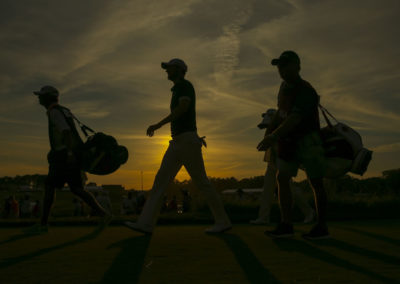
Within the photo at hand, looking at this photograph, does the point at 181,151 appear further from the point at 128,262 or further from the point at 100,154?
the point at 128,262

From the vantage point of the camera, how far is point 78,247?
5.06 metres

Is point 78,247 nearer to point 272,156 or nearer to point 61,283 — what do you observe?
point 61,283

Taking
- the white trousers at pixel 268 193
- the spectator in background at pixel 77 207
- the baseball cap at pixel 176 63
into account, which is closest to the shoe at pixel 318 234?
the baseball cap at pixel 176 63

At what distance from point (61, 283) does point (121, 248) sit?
1795 mm

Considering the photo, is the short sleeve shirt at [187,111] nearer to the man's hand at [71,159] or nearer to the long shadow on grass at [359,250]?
the man's hand at [71,159]

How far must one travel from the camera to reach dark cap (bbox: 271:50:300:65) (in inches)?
227

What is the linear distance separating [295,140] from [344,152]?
564mm

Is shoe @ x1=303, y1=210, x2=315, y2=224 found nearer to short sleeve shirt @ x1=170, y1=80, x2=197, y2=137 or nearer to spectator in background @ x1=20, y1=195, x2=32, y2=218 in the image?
short sleeve shirt @ x1=170, y1=80, x2=197, y2=137

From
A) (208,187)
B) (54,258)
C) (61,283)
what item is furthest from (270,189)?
(61,283)

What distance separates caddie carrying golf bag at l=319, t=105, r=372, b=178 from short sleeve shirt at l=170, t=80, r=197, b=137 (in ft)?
5.78

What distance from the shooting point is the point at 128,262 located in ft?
13.1

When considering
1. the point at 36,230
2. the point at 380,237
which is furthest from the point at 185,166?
the point at 380,237

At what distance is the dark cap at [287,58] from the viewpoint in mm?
5766

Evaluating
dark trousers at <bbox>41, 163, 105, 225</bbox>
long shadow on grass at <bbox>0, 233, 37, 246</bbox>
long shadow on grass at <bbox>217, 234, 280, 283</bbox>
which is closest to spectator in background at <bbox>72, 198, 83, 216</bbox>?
dark trousers at <bbox>41, 163, 105, 225</bbox>
